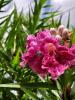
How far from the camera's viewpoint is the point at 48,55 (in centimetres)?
114

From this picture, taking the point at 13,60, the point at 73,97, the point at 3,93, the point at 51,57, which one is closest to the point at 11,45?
the point at 13,60

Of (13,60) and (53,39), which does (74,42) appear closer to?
(53,39)

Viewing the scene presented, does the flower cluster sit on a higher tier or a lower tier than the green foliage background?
higher

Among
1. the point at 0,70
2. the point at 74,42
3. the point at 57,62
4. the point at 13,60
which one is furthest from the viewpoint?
the point at 0,70

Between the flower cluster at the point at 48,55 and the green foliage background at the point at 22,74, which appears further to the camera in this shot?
the green foliage background at the point at 22,74

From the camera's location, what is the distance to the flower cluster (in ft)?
3.59

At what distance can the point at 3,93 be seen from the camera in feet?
5.76

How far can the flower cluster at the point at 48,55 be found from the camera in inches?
43.0

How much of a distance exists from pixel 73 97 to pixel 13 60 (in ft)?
1.65

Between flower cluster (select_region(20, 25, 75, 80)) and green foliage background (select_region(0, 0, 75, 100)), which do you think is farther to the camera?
green foliage background (select_region(0, 0, 75, 100))

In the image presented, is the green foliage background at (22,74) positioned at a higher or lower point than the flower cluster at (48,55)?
lower

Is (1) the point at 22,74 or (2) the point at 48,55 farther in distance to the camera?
(1) the point at 22,74

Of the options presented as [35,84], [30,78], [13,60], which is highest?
[35,84]

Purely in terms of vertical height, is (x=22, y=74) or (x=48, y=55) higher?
(x=48, y=55)
